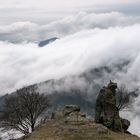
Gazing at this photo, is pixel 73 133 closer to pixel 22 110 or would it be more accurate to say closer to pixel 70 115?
pixel 70 115

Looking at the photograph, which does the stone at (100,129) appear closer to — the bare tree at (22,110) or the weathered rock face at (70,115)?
the weathered rock face at (70,115)

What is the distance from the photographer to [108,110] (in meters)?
77.0

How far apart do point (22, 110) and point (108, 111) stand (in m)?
27.0

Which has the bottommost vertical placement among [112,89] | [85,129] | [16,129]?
[16,129]

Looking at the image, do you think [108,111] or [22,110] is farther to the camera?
[22,110]

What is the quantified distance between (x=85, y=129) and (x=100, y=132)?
8.01ft

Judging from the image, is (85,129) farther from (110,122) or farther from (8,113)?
(8,113)

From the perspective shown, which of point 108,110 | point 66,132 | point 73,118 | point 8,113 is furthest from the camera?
point 8,113

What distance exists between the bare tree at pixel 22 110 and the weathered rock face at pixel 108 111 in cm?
2353

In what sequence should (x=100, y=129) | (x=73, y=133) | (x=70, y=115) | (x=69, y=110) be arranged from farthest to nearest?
(x=69, y=110) < (x=70, y=115) < (x=100, y=129) < (x=73, y=133)

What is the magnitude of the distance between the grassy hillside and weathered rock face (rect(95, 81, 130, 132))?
266 inches

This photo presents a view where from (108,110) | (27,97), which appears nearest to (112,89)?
(108,110)

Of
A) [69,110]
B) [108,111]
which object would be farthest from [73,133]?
[108,111]

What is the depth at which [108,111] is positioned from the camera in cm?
7688
